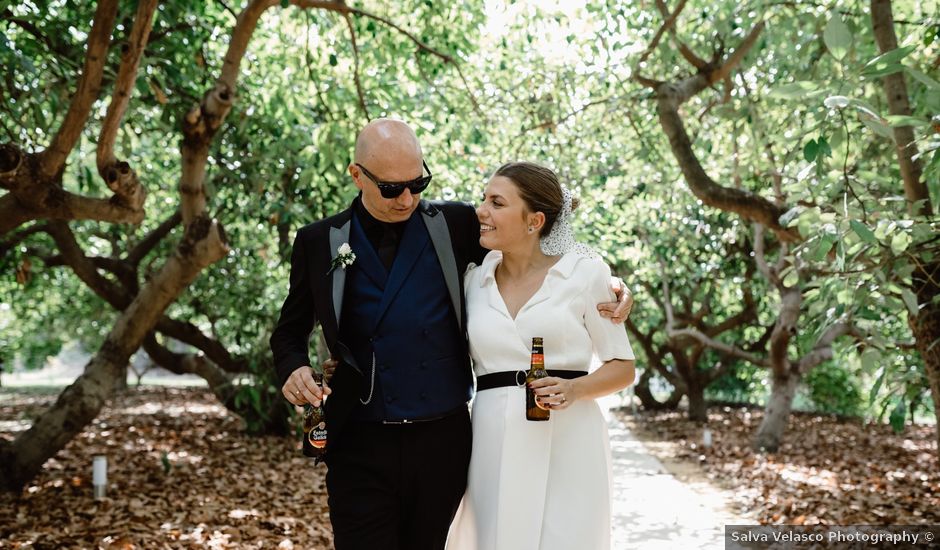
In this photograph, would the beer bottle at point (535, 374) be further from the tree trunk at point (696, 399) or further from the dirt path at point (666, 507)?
the tree trunk at point (696, 399)

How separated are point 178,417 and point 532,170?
15.0m

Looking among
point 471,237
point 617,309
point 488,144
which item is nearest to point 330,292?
point 471,237

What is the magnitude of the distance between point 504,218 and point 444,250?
28cm

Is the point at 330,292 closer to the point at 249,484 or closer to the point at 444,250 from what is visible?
the point at 444,250

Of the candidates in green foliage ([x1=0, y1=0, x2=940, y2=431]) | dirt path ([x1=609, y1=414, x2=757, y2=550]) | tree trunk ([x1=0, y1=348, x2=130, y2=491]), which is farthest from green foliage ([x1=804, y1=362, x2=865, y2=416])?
tree trunk ([x1=0, y1=348, x2=130, y2=491])

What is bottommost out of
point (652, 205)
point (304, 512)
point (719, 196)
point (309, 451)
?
point (304, 512)

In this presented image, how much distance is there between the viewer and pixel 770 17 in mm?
8414

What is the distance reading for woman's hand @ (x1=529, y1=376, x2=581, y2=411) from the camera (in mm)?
3129

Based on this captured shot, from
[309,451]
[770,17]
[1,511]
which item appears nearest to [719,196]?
[770,17]

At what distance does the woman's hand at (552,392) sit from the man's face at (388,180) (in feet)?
2.93

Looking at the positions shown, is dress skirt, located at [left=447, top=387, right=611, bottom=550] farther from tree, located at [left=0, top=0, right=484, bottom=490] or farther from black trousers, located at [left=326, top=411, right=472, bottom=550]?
tree, located at [left=0, top=0, right=484, bottom=490]

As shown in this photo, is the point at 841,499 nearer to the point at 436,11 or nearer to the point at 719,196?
the point at 719,196

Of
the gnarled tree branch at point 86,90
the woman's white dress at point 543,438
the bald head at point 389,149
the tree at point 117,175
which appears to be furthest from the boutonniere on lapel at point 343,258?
the gnarled tree branch at point 86,90

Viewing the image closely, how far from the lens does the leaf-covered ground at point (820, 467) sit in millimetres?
8203
